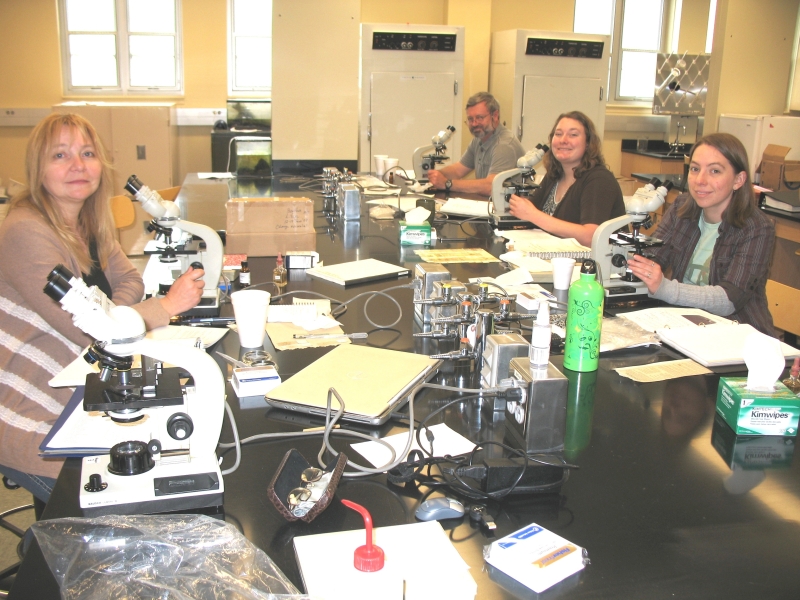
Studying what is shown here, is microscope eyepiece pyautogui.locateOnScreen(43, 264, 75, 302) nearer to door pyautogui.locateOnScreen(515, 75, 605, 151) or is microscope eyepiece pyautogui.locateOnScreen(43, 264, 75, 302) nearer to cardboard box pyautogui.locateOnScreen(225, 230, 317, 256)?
cardboard box pyautogui.locateOnScreen(225, 230, 317, 256)

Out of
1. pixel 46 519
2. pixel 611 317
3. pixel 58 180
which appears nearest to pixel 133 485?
pixel 46 519

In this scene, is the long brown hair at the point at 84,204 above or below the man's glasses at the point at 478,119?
below

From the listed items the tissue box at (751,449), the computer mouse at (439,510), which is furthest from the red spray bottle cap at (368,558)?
the tissue box at (751,449)

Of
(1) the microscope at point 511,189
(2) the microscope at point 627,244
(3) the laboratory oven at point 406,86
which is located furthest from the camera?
(3) the laboratory oven at point 406,86

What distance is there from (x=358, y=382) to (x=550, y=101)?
189 inches

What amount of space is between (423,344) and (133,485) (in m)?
0.87

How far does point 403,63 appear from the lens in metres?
5.41

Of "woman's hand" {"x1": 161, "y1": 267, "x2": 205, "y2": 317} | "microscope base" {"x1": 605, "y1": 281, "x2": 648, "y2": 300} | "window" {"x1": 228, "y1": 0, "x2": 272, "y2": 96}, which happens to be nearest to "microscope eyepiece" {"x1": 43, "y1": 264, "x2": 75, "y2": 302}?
"woman's hand" {"x1": 161, "y1": 267, "x2": 205, "y2": 317}

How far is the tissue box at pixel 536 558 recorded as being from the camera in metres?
0.93

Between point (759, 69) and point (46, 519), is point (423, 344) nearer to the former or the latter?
point (46, 519)

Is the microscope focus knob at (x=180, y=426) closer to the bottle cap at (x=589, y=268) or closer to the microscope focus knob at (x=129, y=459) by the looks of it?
the microscope focus knob at (x=129, y=459)

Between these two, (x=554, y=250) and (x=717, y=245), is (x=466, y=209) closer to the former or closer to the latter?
(x=554, y=250)

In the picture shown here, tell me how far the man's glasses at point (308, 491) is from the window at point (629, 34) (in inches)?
256

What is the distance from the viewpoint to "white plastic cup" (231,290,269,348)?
164cm
